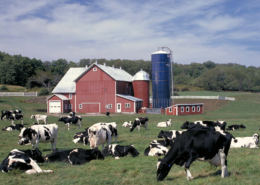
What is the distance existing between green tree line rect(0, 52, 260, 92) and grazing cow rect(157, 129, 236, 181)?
7787 centimetres

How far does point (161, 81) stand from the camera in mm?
56375

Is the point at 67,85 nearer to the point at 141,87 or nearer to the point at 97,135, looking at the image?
the point at 141,87

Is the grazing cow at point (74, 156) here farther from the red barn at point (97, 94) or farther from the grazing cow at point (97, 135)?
the red barn at point (97, 94)

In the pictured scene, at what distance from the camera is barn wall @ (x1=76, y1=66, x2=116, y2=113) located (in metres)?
53.1

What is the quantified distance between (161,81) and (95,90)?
13.4 meters

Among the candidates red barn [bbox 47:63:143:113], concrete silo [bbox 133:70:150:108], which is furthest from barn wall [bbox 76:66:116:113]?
concrete silo [bbox 133:70:150:108]

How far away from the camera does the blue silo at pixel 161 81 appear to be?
185 ft

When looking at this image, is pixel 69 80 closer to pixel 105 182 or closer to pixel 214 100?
pixel 214 100

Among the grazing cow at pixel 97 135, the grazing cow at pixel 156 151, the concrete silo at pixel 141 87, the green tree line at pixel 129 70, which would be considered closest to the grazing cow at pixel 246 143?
the grazing cow at pixel 156 151

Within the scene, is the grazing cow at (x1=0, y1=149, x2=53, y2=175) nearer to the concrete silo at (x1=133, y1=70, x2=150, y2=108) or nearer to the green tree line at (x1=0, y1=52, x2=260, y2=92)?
the concrete silo at (x1=133, y1=70, x2=150, y2=108)

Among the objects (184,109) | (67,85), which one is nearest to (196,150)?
(184,109)

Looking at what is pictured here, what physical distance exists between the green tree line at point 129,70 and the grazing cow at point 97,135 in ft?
235

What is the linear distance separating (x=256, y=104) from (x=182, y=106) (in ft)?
83.9

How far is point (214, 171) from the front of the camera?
29.0ft
